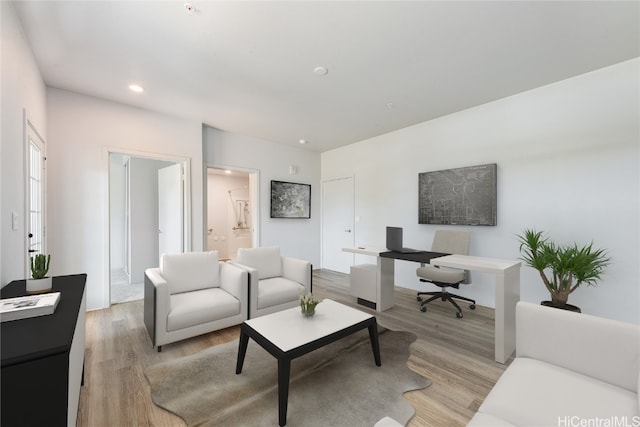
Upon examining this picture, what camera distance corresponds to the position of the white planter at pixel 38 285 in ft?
5.16

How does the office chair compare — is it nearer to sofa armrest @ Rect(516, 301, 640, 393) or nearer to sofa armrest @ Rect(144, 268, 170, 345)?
sofa armrest @ Rect(516, 301, 640, 393)

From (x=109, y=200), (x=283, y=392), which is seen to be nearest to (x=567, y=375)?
(x=283, y=392)

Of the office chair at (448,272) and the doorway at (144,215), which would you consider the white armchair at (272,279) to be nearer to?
the office chair at (448,272)

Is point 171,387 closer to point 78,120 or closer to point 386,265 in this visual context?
point 386,265

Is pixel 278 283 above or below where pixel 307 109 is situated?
below

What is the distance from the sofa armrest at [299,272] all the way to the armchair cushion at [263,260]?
14cm

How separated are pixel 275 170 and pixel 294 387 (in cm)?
399

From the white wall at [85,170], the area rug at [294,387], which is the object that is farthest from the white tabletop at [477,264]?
the white wall at [85,170]

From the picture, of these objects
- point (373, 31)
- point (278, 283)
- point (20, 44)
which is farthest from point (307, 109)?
point (20, 44)

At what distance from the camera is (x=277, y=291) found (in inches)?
116

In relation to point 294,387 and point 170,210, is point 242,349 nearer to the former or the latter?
point 294,387

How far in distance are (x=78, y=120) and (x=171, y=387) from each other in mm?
3253

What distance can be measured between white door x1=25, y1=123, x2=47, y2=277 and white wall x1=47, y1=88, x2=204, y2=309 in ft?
0.70

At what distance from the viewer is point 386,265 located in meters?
3.33
